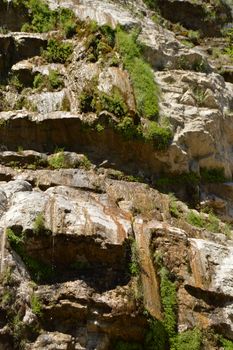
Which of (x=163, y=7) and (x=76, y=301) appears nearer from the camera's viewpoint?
(x=76, y=301)

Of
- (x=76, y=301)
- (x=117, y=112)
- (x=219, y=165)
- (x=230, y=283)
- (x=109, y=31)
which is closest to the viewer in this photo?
(x=76, y=301)

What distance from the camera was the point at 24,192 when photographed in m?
10.1

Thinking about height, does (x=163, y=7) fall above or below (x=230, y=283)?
above

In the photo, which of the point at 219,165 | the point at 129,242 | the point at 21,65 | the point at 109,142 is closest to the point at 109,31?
the point at 21,65

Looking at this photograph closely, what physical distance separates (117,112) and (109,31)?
3174 mm

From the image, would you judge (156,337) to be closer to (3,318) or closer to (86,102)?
(3,318)

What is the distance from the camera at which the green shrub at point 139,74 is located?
42.8 feet

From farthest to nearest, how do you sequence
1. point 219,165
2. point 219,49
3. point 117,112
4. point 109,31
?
point 219,49, point 109,31, point 219,165, point 117,112

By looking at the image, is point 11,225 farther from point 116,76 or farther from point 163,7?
point 163,7

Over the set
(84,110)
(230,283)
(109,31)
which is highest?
(109,31)

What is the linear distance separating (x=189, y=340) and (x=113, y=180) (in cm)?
427

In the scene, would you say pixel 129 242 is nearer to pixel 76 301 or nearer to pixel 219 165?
pixel 76 301

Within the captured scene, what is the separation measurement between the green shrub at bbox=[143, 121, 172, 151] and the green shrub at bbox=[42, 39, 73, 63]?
10.9 feet

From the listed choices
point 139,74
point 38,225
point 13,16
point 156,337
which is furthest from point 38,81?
point 156,337
